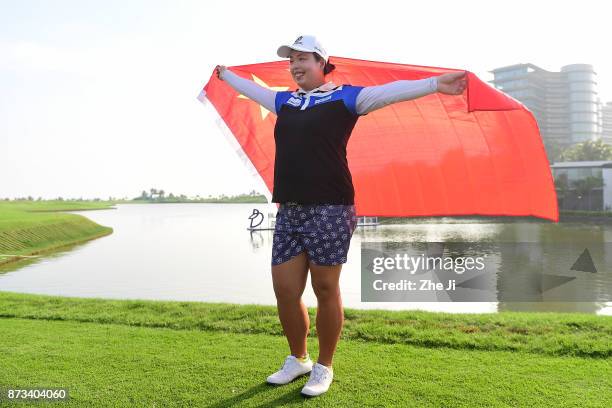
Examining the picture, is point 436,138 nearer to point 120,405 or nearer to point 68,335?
point 120,405

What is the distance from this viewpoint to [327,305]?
2973 mm

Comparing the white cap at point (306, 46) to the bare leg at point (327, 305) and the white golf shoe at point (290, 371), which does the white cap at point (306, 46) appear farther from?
the white golf shoe at point (290, 371)

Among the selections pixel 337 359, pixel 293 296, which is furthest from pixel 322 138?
pixel 337 359

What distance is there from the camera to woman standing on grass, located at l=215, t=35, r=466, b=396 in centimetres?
280

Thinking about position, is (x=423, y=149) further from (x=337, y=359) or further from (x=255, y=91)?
(x=337, y=359)

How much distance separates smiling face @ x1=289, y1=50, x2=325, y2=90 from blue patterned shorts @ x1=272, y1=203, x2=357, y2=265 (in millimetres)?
714

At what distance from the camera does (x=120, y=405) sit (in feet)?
8.96

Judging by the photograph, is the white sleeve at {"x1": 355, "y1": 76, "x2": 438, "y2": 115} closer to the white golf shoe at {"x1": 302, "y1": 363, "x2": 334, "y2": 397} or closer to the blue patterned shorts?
the blue patterned shorts

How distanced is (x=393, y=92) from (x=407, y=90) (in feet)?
0.26

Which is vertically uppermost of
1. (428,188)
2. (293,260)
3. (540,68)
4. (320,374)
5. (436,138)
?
(540,68)

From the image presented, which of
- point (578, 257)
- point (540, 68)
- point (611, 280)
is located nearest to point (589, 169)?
point (578, 257)

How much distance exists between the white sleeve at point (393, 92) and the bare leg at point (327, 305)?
91 cm

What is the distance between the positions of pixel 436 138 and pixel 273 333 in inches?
81.2

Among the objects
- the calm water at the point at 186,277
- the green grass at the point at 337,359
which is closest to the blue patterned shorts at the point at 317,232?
the green grass at the point at 337,359
